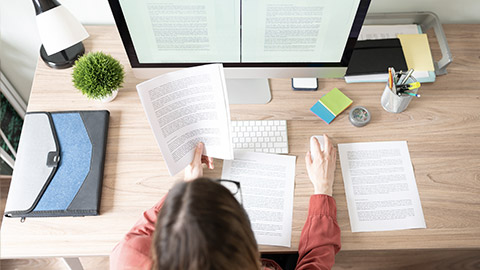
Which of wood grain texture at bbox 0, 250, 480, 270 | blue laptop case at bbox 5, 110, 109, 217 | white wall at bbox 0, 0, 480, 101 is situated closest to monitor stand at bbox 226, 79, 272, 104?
blue laptop case at bbox 5, 110, 109, 217

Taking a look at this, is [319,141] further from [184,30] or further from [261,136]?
[184,30]

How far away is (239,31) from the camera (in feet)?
3.19

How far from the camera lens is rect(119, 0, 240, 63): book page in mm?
906

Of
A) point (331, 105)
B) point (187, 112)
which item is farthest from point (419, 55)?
point (187, 112)

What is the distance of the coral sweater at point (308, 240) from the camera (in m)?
0.87

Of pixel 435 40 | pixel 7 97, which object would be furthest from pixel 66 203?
pixel 435 40

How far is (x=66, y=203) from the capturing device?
3.21 ft

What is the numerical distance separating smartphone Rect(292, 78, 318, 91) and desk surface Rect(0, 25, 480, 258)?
0.07 feet

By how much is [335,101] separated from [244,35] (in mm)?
370

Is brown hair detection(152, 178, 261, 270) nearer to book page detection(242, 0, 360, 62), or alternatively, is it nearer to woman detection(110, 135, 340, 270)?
woman detection(110, 135, 340, 270)

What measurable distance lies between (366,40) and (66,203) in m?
1.05

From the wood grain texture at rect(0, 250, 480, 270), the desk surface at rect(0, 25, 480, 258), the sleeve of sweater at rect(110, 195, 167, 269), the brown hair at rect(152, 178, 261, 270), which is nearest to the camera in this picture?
the brown hair at rect(152, 178, 261, 270)

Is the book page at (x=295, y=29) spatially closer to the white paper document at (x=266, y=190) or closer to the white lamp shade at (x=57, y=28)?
the white paper document at (x=266, y=190)

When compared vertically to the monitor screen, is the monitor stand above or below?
below
